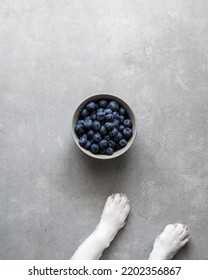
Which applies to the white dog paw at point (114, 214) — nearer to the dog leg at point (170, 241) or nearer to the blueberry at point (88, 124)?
the dog leg at point (170, 241)

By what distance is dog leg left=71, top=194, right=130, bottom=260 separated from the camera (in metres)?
Answer: 2.07

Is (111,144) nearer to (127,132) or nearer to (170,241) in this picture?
(127,132)

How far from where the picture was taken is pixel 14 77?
A: 7.16ft

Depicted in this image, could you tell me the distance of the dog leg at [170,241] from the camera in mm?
2109

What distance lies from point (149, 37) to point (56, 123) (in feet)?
1.75

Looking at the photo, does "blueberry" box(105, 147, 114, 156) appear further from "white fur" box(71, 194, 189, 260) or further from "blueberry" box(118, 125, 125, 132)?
"white fur" box(71, 194, 189, 260)

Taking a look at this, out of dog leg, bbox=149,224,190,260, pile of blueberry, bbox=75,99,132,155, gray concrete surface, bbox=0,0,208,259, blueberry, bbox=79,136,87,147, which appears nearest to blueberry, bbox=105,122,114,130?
pile of blueberry, bbox=75,99,132,155

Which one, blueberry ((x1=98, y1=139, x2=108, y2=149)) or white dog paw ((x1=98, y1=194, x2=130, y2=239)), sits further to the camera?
white dog paw ((x1=98, y1=194, x2=130, y2=239))

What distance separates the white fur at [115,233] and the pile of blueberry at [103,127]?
0.79 ft

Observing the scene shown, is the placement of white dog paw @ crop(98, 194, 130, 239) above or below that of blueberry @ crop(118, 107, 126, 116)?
below

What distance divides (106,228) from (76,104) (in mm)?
527

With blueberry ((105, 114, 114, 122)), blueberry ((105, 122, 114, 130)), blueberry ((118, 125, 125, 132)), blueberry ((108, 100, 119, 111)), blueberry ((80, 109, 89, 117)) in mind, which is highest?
blueberry ((108, 100, 119, 111))
